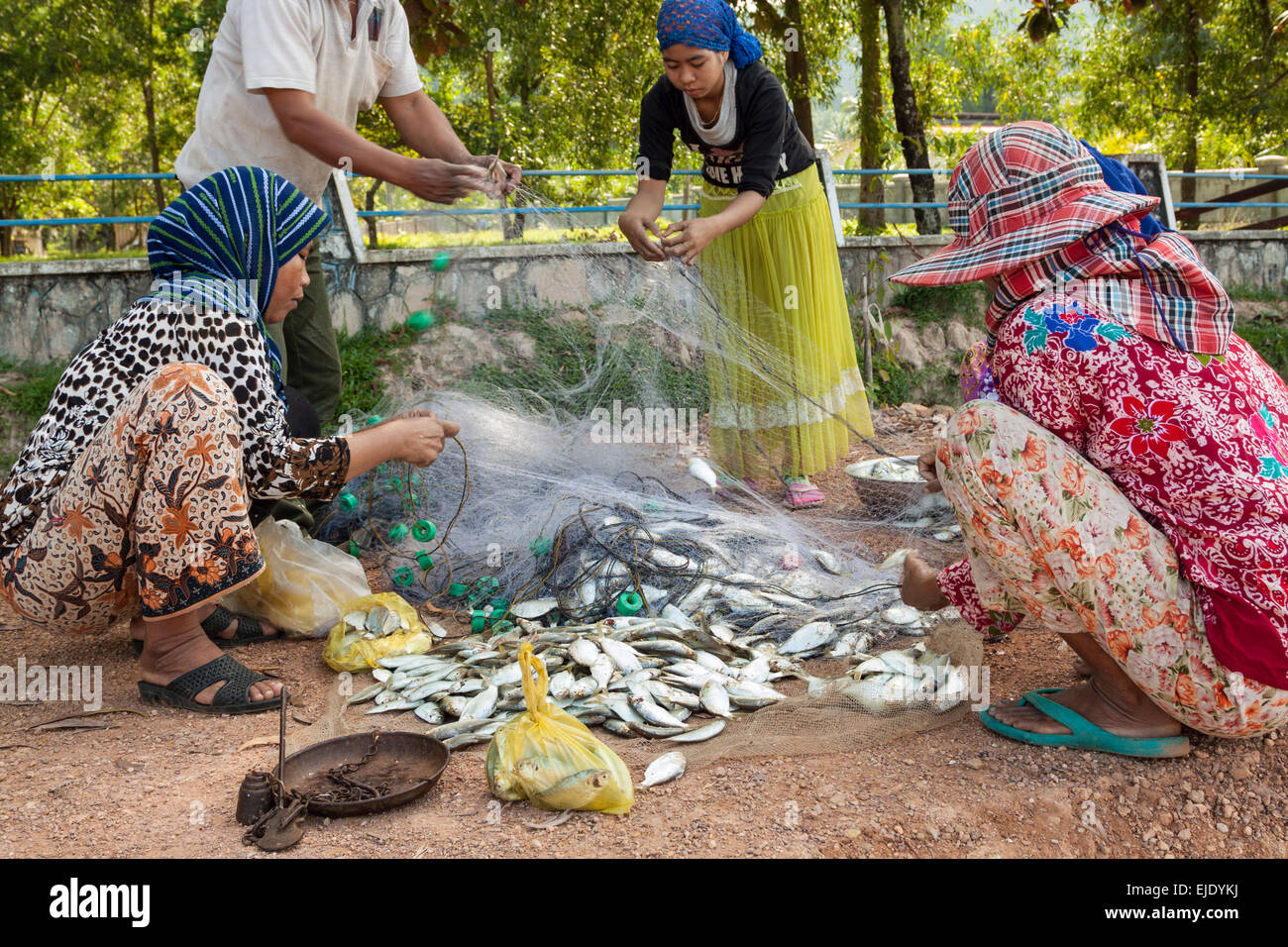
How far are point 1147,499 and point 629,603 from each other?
159 cm

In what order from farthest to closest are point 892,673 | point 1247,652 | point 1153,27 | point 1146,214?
point 1153,27 < point 892,673 < point 1146,214 < point 1247,652

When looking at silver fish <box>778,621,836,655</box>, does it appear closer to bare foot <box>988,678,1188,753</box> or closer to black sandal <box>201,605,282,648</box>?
bare foot <box>988,678,1188,753</box>

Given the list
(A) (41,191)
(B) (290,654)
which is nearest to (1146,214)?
(B) (290,654)

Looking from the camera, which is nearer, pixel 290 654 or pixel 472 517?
pixel 290 654

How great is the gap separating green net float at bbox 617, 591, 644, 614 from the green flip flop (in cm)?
113

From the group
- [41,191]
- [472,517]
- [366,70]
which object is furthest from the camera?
[41,191]

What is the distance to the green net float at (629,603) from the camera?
3.10 metres

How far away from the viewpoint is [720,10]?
354cm

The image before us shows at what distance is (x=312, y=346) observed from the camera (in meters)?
3.67

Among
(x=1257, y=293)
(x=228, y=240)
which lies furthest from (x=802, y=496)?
(x=1257, y=293)

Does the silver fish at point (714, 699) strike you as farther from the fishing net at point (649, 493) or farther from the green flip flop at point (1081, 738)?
the green flip flop at point (1081, 738)

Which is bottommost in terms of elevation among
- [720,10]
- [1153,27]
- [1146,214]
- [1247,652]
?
[1247,652]

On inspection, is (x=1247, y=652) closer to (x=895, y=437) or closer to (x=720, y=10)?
(x=720, y=10)

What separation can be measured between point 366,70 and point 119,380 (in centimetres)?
141
